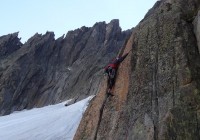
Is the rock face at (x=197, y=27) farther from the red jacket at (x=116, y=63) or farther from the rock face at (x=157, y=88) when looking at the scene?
the red jacket at (x=116, y=63)

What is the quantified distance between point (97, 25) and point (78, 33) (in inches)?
221

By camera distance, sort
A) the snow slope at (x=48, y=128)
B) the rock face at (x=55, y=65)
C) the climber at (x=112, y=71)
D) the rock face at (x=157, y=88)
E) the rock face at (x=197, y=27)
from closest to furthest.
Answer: the rock face at (x=157, y=88)
the rock face at (x=197, y=27)
the climber at (x=112, y=71)
the snow slope at (x=48, y=128)
the rock face at (x=55, y=65)

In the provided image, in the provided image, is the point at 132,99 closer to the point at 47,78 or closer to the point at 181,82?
the point at 181,82

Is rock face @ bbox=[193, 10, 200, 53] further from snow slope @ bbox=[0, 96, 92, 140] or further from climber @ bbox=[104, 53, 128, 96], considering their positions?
snow slope @ bbox=[0, 96, 92, 140]

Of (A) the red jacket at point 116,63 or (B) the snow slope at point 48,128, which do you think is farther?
(B) the snow slope at point 48,128

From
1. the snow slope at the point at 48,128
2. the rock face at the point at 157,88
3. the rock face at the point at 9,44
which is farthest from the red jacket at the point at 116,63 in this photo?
the rock face at the point at 9,44

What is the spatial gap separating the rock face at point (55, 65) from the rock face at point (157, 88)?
1814 inches

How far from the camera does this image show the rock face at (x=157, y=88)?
15.2 m

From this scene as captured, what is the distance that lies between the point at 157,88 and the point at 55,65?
69.8m

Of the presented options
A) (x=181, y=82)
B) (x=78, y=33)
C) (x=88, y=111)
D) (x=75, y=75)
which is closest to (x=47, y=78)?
(x=75, y=75)

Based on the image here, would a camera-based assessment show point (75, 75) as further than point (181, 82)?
Yes

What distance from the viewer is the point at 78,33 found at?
299 ft

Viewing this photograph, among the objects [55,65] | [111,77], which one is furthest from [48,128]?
[55,65]

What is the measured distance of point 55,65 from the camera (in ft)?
280
